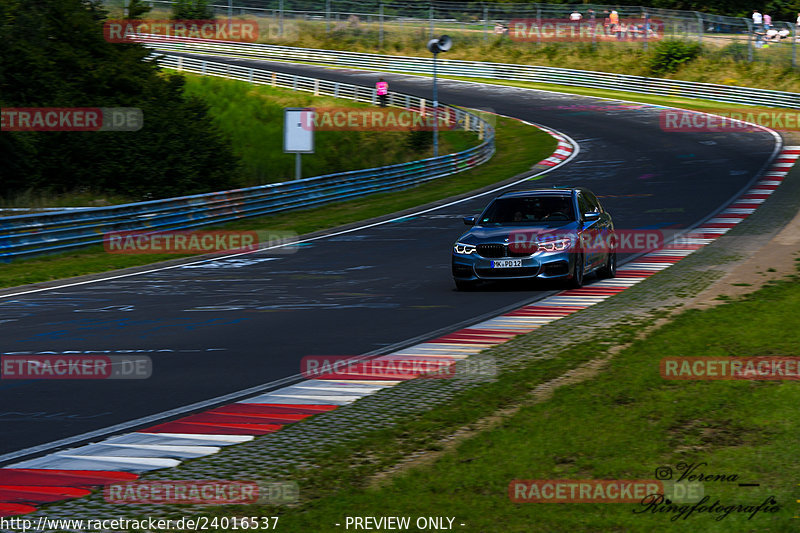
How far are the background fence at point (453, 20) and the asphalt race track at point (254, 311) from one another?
29060mm

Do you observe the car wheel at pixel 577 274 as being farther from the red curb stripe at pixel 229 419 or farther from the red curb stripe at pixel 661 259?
the red curb stripe at pixel 229 419

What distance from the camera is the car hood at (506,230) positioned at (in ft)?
50.4

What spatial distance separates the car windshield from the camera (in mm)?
16062

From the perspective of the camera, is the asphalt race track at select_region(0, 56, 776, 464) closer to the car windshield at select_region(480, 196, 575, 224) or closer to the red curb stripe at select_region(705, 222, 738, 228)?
the red curb stripe at select_region(705, 222, 738, 228)

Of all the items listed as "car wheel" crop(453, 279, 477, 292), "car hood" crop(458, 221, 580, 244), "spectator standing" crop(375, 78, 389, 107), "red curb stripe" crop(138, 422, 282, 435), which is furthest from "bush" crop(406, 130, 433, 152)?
"red curb stripe" crop(138, 422, 282, 435)

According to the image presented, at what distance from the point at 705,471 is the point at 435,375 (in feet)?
11.7

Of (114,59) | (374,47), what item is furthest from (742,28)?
(114,59)

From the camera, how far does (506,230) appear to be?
15.6 meters

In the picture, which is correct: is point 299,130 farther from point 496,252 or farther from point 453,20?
point 453,20

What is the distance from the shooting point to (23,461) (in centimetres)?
673

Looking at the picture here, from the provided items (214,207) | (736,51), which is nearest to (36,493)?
(214,207)

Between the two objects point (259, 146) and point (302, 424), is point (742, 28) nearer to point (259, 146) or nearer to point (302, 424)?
point (259, 146)

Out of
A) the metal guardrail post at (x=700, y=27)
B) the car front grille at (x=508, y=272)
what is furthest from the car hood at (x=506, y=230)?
the metal guardrail post at (x=700, y=27)

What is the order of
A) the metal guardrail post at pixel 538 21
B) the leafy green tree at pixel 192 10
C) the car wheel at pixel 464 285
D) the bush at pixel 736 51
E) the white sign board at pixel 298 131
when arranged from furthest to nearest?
the leafy green tree at pixel 192 10, the metal guardrail post at pixel 538 21, the bush at pixel 736 51, the white sign board at pixel 298 131, the car wheel at pixel 464 285
